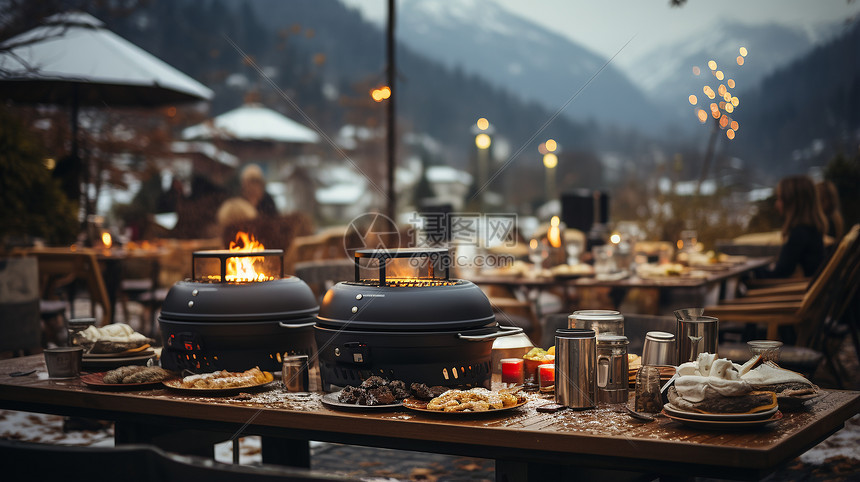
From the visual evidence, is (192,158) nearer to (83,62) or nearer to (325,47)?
(83,62)

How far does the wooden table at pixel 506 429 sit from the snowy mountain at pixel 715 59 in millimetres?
12061

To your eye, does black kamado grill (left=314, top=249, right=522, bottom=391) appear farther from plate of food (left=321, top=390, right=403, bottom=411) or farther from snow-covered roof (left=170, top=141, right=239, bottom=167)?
snow-covered roof (left=170, top=141, right=239, bottom=167)

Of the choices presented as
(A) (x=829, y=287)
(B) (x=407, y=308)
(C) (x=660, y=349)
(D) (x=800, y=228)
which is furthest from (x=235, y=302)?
(D) (x=800, y=228)

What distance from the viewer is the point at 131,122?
14672 mm

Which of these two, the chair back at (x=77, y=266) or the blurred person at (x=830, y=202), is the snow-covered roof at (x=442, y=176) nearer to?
the blurred person at (x=830, y=202)

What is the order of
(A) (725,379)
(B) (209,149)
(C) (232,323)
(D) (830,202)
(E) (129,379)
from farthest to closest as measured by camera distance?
(B) (209,149)
(D) (830,202)
(C) (232,323)
(E) (129,379)
(A) (725,379)

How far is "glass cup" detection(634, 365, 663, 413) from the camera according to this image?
2023 millimetres

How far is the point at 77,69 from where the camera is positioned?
21.3 ft

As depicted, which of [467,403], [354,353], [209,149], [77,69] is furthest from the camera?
[209,149]

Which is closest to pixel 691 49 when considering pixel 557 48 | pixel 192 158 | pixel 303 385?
pixel 557 48

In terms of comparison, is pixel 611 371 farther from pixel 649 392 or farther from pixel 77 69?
pixel 77 69

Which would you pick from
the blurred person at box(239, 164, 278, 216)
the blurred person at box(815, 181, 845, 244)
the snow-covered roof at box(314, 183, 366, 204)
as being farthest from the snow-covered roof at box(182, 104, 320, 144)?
the snow-covered roof at box(314, 183, 366, 204)

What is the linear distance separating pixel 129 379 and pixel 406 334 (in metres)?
0.85

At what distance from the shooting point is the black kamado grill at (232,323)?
8.52ft
